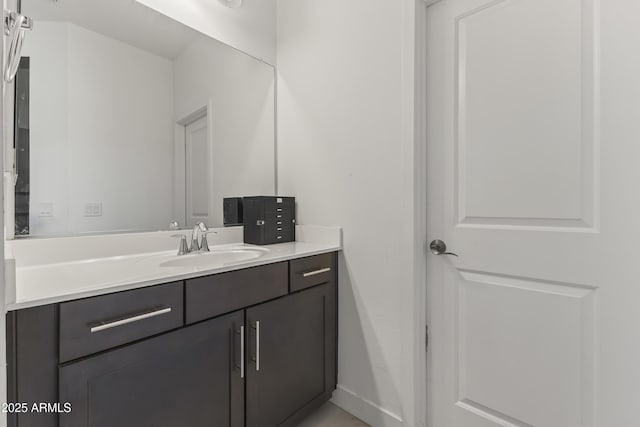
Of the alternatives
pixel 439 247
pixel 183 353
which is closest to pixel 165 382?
pixel 183 353

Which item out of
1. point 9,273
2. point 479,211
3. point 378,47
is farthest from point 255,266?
point 378,47

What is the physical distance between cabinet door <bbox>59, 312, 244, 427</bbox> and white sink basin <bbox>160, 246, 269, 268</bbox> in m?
0.35

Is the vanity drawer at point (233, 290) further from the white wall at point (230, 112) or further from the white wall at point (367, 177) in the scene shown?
the white wall at point (230, 112)

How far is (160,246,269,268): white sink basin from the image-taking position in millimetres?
1392

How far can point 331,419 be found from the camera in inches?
65.1

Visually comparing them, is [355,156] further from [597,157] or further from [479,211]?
[597,157]

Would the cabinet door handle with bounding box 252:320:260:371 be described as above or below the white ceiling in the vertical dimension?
below

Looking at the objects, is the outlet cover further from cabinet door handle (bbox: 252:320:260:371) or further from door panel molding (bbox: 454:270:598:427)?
door panel molding (bbox: 454:270:598:427)

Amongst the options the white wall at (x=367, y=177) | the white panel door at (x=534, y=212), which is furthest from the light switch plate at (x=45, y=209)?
the white panel door at (x=534, y=212)

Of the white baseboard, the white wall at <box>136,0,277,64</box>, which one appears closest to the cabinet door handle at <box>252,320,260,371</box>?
the white baseboard

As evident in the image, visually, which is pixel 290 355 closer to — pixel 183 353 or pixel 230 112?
pixel 183 353

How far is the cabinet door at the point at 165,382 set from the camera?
33.9 inches

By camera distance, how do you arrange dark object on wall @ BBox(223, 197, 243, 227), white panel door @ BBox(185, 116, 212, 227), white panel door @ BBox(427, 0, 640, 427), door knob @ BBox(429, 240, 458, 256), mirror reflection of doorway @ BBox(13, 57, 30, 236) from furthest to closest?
dark object on wall @ BBox(223, 197, 243, 227), white panel door @ BBox(185, 116, 212, 227), door knob @ BBox(429, 240, 458, 256), mirror reflection of doorway @ BBox(13, 57, 30, 236), white panel door @ BBox(427, 0, 640, 427)

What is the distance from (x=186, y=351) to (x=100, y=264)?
0.51 m
